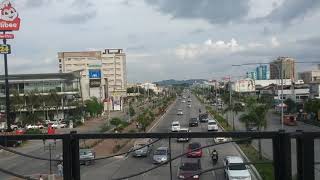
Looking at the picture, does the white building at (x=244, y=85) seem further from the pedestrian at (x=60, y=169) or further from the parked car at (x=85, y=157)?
the pedestrian at (x=60, y=169)

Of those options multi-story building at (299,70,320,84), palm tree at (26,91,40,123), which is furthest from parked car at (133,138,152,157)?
multi-story building at (299,70,320,84)

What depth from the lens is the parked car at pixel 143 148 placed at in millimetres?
4500

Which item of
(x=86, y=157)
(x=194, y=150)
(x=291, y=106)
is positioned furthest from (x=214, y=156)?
(x=291, y=106)

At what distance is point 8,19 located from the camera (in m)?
52.3

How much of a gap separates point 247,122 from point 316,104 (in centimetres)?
2286

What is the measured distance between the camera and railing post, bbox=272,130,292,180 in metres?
4.02

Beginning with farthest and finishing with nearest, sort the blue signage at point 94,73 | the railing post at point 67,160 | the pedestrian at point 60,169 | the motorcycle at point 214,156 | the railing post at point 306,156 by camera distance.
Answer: the blue signage at point 94,73 < the motorcycle at point 214,156 < the pedestrian at point 60,169 < the railing post at point 67,160 < the railing post at point 306,156

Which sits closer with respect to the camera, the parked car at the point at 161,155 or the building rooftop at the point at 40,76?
the parked car at the point at 161,155

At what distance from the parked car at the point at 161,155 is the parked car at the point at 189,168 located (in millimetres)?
280

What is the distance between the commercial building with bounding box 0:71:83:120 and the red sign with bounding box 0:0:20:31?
26959 mm

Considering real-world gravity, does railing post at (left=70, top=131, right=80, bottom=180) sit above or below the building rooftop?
below

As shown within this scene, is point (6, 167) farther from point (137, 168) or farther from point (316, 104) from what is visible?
point (316, 104)

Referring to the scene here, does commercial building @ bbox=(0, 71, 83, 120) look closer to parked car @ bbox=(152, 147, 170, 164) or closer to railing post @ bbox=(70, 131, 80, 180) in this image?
parked car @ bbox=(152, 147, 170, 164)

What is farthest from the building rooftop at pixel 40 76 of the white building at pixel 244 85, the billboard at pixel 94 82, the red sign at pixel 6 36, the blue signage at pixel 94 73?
the white building at pixel 244 85
